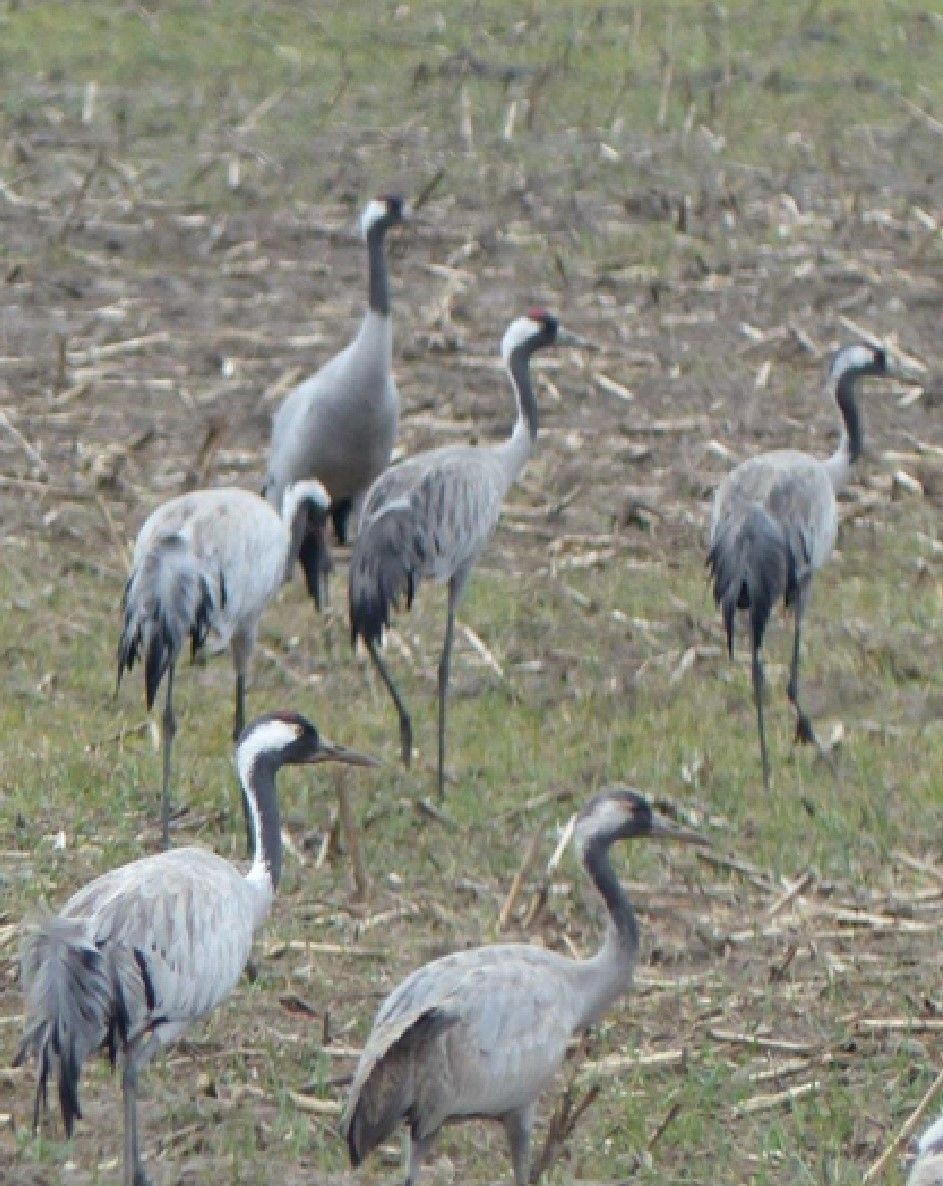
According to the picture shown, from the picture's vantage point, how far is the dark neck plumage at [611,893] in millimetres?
6207

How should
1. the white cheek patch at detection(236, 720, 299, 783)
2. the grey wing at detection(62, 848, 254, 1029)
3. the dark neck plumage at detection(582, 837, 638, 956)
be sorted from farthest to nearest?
the white cheek patch at detection(236, 720, 299, 783) → the dark neck plumage at detection(582, 837, 638, 956) → the grey wing at detection(62, 848, 254, 1029)

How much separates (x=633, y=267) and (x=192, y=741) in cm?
532

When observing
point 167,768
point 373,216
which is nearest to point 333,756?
point 167,768

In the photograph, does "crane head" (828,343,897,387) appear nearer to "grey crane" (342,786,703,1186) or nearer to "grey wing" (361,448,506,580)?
"grey wing" (361,448,506,580)

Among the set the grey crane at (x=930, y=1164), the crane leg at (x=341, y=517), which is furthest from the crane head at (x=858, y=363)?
the grey crane at (x=930, y=1164)

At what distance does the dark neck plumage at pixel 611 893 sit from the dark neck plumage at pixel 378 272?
4220mm

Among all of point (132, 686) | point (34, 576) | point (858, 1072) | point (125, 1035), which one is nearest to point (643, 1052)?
point (858, 1072)

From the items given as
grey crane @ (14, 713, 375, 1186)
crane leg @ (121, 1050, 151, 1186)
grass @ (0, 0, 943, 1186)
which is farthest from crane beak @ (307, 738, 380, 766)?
crane leg @ (121, 1050, 151, 1186)

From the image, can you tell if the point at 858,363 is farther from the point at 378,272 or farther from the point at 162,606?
the point at 162,606

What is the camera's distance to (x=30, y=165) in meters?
14.9

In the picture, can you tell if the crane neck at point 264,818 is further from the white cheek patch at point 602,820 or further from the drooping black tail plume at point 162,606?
the drooping black tail plume at point 162,606

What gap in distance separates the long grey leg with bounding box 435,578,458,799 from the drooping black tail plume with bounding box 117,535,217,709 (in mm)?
750

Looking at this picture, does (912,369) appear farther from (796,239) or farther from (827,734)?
(827,734)

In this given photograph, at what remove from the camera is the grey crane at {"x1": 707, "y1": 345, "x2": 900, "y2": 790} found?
8648 mm
